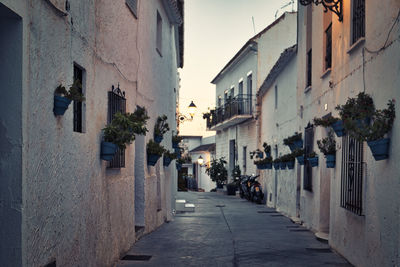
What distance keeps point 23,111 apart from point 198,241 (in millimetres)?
6337

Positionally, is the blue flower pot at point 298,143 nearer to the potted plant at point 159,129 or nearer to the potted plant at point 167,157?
the potted plant at point 167,157

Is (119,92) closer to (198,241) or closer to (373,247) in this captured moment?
(198,241)

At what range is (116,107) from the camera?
25.0 ft

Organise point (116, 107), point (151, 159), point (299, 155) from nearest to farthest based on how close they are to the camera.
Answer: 1. point (116, 107)
2. point (151, 159)
3. point (299, 155)

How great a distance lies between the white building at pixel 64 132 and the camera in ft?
12.6

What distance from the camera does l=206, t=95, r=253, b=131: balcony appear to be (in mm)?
24672

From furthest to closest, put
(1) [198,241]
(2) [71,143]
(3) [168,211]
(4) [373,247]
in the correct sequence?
(3) [168,211] < (1) [198,241] < (4) [373,247] < (2) [71,143]

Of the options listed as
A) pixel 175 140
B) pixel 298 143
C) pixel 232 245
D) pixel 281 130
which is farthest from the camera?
pixel 281 130

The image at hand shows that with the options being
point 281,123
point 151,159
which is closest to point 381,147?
point 151,159

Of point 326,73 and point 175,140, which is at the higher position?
point 326,73

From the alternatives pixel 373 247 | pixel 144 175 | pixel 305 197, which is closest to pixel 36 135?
pixel 373 247

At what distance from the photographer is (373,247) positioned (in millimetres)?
6395

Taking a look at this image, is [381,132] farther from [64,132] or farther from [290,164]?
[290,164]

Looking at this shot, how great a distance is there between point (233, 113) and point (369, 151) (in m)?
19.3
